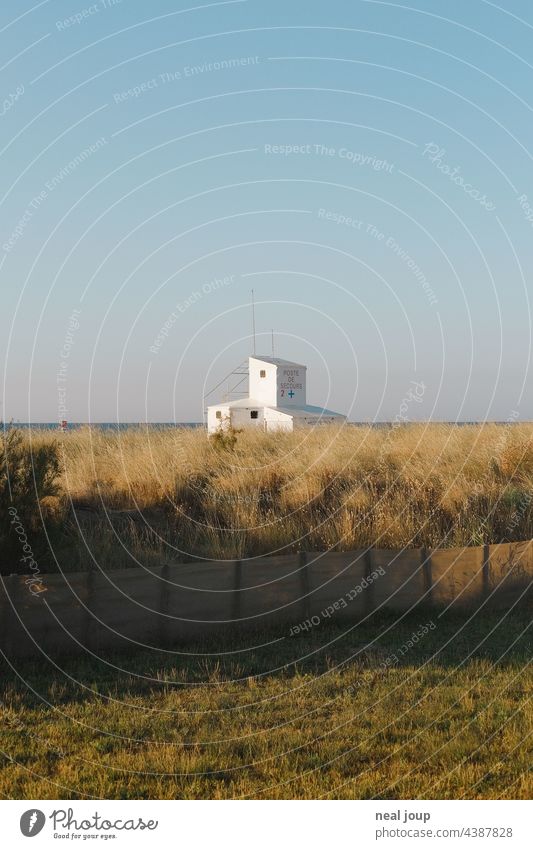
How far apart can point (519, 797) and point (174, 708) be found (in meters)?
2.84

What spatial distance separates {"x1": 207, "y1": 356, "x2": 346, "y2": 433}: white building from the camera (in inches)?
1624

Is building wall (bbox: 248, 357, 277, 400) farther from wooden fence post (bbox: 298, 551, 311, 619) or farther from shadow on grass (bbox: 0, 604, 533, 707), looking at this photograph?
shadow on grass (bbox: 0, 604, 533, 707)

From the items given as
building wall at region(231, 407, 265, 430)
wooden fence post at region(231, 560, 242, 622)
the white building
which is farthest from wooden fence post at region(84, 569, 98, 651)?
building wall at region(231, 407, 265, 430)

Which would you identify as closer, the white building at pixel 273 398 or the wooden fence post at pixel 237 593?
the wooden fence post at pixel 237 593

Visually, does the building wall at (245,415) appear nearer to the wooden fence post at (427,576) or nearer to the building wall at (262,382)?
the building wall at (262,382)

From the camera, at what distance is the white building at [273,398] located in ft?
135

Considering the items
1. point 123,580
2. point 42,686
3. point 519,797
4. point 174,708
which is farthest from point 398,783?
point 123,580

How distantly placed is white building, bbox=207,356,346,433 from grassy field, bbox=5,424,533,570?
22352 mm

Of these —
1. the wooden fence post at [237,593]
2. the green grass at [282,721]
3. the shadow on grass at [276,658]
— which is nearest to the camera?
the green grass at [282,721]

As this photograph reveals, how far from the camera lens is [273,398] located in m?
41.8

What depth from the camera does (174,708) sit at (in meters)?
6.94

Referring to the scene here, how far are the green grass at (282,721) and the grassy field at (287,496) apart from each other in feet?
9.71

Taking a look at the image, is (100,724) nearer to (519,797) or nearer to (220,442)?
(519,797)

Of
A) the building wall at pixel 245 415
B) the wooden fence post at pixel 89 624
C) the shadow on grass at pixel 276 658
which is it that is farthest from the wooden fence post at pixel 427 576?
the building wall at pixel 245 415
